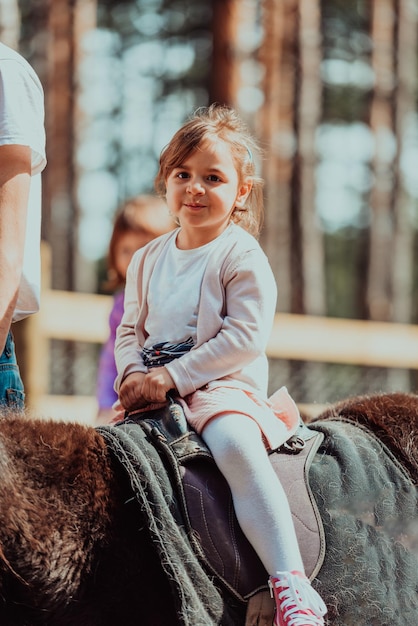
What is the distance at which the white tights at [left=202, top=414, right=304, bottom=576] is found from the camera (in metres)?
2.23

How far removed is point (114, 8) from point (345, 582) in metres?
18.2

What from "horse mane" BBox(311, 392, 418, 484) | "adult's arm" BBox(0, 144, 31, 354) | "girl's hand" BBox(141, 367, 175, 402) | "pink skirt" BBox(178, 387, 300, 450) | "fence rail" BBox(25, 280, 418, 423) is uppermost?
"adult's arm" BBox(0, 144, 31, 354)

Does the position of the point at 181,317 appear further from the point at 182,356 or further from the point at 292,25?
the point at 292,25

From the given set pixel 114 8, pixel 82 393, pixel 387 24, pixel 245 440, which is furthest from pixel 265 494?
pixel 114 8

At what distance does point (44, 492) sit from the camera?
211 centimetres

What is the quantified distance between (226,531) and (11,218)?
0.81 m

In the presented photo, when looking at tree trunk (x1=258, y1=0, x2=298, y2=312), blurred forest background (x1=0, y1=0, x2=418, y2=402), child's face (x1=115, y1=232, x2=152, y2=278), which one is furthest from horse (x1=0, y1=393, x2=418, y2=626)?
tree trunk (x1=258, y1=0, x2=298, y2=312)

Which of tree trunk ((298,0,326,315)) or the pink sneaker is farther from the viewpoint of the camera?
tree trunk ((298,0,326,315))

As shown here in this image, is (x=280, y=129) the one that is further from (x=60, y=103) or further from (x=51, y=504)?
(x=51, y=504)

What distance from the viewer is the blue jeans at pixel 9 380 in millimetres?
2416

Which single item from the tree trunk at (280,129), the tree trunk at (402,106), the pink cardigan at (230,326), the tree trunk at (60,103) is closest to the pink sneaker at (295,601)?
the pink cardigan at (230,326)

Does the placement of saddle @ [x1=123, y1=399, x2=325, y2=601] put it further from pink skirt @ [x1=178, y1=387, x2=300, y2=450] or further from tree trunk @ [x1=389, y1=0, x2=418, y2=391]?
tree trunk @ [x1=389, y1=0, x2=418, y2=391]

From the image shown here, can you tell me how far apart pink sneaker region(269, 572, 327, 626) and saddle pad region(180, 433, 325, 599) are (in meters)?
0.06

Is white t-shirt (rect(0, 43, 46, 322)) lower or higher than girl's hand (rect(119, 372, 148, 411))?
higher
